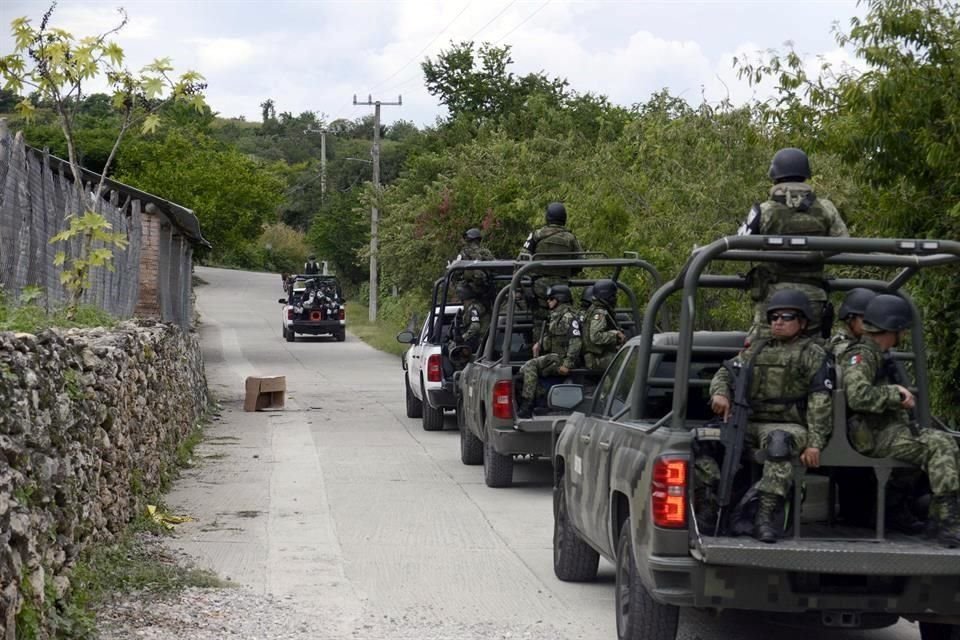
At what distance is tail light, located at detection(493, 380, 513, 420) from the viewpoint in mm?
13047

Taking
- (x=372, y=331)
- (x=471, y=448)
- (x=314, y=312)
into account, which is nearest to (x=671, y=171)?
(x=471, y=448)

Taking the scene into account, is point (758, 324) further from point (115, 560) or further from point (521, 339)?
point (521, 339)

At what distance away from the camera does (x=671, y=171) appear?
2075cm

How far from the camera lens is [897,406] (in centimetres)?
656

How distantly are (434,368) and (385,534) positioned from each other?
24.7 feet

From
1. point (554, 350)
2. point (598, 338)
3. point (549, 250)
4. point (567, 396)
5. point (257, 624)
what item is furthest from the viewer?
point (549, 250)

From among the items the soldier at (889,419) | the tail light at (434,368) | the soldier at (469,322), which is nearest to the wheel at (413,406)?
the tail light at (434,368)

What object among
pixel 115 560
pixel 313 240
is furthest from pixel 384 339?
pixel 115 560

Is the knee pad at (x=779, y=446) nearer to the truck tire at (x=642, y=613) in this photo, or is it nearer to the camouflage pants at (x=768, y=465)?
the camouflage pants at (x=768, y=465)

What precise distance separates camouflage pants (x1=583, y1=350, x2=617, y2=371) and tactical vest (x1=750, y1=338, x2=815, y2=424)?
20.6 feet

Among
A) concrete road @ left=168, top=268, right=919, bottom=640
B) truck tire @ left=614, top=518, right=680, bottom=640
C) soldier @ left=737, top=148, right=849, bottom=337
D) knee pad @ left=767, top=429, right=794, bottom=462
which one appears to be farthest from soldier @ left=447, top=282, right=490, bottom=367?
knee pad @ left=767, top=429, right=794, bottom=462

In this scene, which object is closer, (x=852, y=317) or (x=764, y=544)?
(x=764, y=544)

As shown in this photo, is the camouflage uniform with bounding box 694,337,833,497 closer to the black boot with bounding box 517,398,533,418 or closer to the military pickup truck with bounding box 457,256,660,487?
the military pickup truck with bounding box 457,256,660,487

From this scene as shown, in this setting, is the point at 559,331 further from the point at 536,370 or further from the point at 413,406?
the point at 413,406
